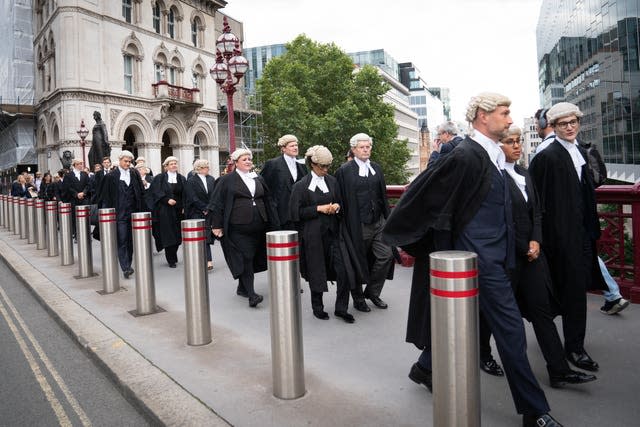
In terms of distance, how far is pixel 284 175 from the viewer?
284 inches

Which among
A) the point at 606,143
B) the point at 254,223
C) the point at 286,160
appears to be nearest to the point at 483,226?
the point at 254,223

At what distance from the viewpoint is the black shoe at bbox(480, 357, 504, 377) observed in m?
3.88

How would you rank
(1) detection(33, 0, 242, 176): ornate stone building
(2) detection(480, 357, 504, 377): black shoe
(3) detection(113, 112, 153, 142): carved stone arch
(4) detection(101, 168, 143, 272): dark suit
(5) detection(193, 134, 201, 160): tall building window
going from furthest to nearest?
(5) detection(193, 134, 201, 160): tall building window
(3) detection(113, 112, 153, 142): carved stone arch
(1) detection(33, 0, 242, 176): ornate stone building
(4) detection(101, 168, 143, 272): dark suit
(2) detection(480, 357, 504, 377): black shoe

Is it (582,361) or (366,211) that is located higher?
(366,211)

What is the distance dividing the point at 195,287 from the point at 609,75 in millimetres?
31854

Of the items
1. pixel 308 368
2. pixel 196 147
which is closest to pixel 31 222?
pixel 308 368

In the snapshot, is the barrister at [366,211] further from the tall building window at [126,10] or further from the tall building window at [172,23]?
the tall building window at [172,23]

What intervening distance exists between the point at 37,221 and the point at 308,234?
9.46m

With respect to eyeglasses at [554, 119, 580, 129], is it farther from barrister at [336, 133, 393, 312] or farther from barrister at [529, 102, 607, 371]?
barrister at [336, 133, 393, 312]

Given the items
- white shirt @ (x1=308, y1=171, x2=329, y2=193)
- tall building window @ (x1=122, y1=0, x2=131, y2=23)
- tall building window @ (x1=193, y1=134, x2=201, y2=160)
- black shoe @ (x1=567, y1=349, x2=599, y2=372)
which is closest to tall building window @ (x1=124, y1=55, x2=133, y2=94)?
tall building window @ (x1=122, y1=0, x2=131, y2=23)

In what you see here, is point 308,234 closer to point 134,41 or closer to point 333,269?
point 333,269

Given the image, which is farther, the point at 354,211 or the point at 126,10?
the point at 126,10

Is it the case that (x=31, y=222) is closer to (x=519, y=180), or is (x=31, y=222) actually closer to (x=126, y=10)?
(x=519, y=180)

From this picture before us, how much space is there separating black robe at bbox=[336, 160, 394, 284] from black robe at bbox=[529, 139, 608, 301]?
205cm
